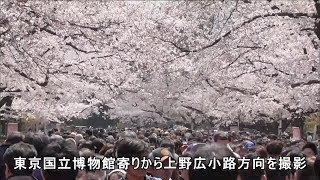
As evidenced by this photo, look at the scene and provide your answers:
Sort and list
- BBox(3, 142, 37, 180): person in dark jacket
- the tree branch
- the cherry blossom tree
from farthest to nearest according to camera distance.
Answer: the tree branch < the cherry blossom tree < BBox(3, 142, 37, 180): person in dark jacket

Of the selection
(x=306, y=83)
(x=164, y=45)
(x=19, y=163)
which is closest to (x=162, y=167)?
(x=19, y=163)

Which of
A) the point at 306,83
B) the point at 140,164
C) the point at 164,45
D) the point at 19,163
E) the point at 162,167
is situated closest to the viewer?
the point at 140,164

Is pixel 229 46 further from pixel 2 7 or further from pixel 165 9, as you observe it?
pixel 2 7

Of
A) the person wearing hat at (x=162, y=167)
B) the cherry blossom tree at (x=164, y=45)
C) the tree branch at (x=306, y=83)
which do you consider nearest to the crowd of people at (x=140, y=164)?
the person wearing hat at (x=162, y=167)

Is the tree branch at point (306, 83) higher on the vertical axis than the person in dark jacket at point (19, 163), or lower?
higher

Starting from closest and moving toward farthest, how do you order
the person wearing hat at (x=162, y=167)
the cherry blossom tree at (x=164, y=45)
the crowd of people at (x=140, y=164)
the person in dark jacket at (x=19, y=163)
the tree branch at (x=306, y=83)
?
the crowd of people at (x=140, y=164), the person in dark jacket at (x=19, y=163), the person wearing hat at (x=162, y=167), the cherry blossom tree at (x=164, y=45), the tree branch at (x=306, y=83)

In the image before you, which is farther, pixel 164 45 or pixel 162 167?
pixel 164 45

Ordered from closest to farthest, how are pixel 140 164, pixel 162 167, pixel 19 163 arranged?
1. pixel 140 164
2. pixel 19 163
3. pixel 162 167

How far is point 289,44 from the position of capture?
12.6 m

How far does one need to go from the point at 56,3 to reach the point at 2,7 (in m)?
2.48

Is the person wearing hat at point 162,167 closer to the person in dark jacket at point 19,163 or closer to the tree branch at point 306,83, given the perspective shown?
the person in dark jacket at point 19,163

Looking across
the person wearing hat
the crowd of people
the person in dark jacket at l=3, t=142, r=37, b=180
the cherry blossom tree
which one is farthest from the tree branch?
the person in dark jacket at l=3, t=142, r=37, b=180

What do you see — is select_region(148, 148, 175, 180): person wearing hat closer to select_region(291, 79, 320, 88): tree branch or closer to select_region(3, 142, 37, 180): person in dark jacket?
select_region(3, 142, 37, 180): person in dark jacket

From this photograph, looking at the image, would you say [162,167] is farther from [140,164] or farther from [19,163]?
[19,163]
